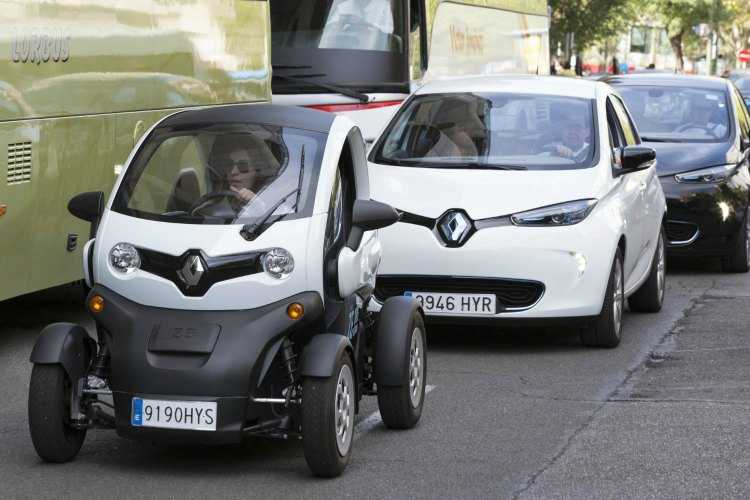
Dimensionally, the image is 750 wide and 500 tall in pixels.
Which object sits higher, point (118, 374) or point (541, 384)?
point (118, 374)

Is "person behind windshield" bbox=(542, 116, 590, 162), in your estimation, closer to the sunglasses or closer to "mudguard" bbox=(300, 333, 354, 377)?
the sunglasses

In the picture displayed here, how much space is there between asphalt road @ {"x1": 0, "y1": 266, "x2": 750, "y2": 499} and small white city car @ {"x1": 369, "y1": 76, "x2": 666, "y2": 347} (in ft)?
1.21

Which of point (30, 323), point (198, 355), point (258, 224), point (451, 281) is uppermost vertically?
point (258, 224)

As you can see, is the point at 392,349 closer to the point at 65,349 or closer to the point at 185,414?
the point at 185,414

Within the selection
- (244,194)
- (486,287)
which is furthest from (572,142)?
(244,194)

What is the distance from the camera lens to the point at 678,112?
1553 centimetres

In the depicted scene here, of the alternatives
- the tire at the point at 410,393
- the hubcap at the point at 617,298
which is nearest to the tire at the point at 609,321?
the hubcap at the point at 617,298

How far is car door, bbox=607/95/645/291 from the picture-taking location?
10547 mm

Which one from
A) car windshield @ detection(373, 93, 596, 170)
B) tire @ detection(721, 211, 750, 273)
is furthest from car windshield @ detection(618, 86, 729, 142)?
car windshield @ detection(373, 93, 596, 170)

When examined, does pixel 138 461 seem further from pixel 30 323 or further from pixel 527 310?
pixel 30 323

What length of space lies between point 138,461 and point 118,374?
0.55 metres

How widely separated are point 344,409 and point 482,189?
3561 mm

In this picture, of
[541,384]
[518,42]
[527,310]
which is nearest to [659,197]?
[527,310]

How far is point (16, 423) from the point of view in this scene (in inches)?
306
